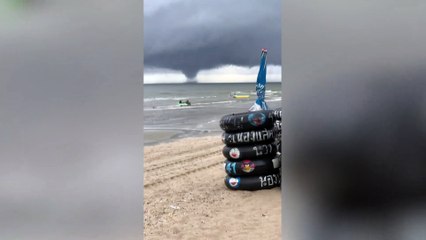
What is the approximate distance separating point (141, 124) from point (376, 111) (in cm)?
41

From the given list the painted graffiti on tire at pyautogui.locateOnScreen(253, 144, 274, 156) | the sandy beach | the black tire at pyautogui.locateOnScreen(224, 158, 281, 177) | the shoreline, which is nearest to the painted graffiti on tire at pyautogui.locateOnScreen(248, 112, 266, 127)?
the painted graffiti on tire at pyautogui.locateOnScreen(253, 144, 274, 156)

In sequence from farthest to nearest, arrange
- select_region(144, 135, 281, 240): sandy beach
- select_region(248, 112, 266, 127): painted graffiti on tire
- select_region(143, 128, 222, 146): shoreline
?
select_region(143, 128, 222, 146): shoreline → select_region(248, 112, 266, 127): painted graffiti on tire → select_region(144, 135, 281, 240): sandy beach

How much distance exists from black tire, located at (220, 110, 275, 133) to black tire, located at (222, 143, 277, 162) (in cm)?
14

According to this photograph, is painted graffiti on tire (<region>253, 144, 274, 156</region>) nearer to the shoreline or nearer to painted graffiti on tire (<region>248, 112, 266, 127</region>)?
painted graffiti on tire (<region>248, 112, 266, 127</region>)

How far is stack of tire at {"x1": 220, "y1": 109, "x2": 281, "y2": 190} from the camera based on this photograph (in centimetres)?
292

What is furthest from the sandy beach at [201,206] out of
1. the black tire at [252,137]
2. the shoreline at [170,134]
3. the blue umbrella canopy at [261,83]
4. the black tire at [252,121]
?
the shoreline at [170,134]

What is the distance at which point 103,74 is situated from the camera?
619mm

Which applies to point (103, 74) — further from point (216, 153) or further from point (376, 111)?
point (216, 153)

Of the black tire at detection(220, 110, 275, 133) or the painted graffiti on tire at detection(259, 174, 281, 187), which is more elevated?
the black tire at detection(220, 110, 275, 133)

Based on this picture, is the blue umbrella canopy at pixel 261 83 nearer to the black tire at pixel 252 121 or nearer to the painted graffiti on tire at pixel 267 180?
the black tire at pixel 252 121

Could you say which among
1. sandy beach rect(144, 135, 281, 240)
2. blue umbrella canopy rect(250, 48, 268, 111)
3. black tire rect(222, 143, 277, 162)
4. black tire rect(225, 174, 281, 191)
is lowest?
sandy beach rect(144, 135, 281, 240)

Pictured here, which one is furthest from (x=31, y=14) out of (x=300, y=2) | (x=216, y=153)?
(x=216, y=153)

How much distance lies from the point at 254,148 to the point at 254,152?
31 millimetres

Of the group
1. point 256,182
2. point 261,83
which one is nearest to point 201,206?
point 256,182
